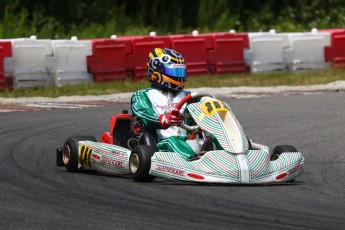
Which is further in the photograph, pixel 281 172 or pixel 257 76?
pixel 257 76

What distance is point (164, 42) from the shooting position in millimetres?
17844

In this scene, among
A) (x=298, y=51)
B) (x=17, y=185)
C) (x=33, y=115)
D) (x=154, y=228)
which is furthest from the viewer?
(x=298, y=51)

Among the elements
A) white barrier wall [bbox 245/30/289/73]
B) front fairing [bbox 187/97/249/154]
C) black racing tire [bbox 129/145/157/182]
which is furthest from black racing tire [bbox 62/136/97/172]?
white barrier wall [bbox 245/30/289/73]

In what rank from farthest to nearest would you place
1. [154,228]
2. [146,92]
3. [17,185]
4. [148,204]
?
[146,92], [17,185], [148,204], [154,228]

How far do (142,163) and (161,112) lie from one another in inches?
35.4

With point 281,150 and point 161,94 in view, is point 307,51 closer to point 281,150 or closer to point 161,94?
point 161,94

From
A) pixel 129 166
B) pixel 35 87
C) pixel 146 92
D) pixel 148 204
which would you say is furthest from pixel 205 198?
pixel 35 87

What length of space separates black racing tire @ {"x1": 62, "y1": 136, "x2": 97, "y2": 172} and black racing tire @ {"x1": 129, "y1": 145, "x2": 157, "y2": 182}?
820 mm

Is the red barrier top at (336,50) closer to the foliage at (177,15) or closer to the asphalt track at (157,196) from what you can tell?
the foliage at (177,15)

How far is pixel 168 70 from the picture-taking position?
9.39m

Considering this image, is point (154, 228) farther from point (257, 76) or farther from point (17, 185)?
point (257, 76)

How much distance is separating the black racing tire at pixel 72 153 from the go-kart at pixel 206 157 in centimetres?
9

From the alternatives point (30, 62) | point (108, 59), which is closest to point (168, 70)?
point (30, 62)

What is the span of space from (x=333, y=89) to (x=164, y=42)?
2.79 meters
